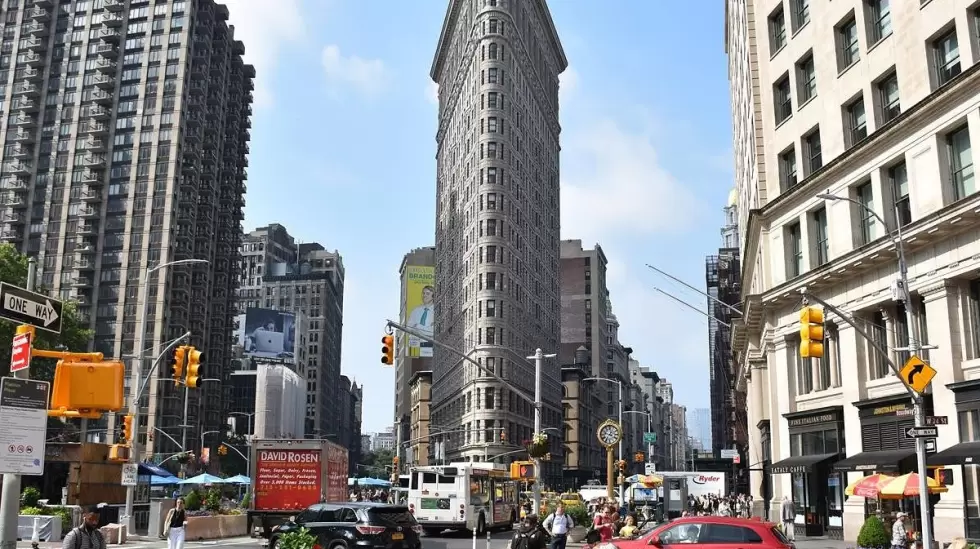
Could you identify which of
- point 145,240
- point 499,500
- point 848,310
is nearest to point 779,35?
point 848,310

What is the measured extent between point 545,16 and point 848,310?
113922 mm

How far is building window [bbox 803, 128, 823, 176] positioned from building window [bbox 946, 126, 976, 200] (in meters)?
8.60

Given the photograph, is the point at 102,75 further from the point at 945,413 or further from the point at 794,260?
the point at 945,413

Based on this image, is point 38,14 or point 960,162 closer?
point 960,162

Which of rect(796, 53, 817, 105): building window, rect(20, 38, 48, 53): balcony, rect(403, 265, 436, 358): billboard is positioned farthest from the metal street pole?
rect(403, 265, 436, 358): billboard

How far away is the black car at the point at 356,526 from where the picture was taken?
81.8 ft

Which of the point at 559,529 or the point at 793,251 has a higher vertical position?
the point at 793,251

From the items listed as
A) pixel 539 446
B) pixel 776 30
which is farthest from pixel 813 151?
pixel 539 446

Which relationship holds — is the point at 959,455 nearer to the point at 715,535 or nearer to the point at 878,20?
the point at 715,535

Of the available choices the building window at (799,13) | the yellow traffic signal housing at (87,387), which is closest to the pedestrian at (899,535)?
the yellow traffic signal housing at (87,387)

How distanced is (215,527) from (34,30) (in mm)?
119194

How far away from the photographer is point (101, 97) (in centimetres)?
12900

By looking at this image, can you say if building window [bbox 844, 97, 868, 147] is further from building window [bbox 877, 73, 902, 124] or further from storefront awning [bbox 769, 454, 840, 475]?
storefront awning [bbox 769, 454, 840, 475]

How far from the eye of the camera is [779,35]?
4394cm
